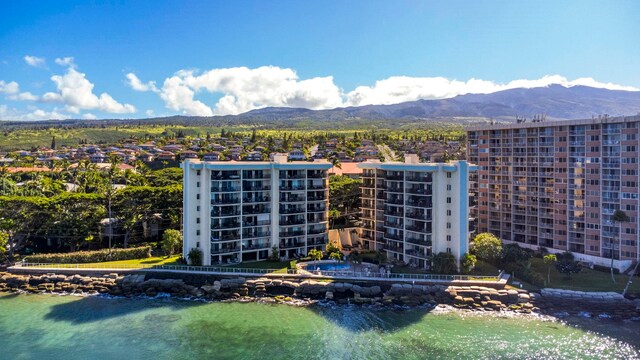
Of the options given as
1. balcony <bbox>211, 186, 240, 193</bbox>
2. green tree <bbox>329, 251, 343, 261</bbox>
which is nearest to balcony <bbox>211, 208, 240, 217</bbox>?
balcony <bbox>211, 186, 240, 193</bbox>

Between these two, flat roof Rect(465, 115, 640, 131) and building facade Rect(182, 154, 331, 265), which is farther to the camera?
flat roof Rect(465, 115, 640, 131)

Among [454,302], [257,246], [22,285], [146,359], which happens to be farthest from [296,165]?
[22,285]

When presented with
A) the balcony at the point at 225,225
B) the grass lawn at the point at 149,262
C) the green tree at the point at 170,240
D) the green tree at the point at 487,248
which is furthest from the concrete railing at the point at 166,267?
the green tree at the point at 487,248

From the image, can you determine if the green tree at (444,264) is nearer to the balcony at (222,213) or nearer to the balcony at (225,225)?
the balcony at (225,225)

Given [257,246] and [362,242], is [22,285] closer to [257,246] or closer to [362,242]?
[257,246]

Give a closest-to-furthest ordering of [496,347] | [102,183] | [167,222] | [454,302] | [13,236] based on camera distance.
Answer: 1. [496,347]
2. [454,302]
3. [13,236]
4. [167,222]
5. [102,183]

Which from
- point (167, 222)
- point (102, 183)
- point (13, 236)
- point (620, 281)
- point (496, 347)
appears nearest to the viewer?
point (496, 347)

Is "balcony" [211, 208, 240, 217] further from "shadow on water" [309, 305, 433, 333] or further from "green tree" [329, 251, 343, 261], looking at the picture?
"shadow on water" [309, 305, 433, 333]
